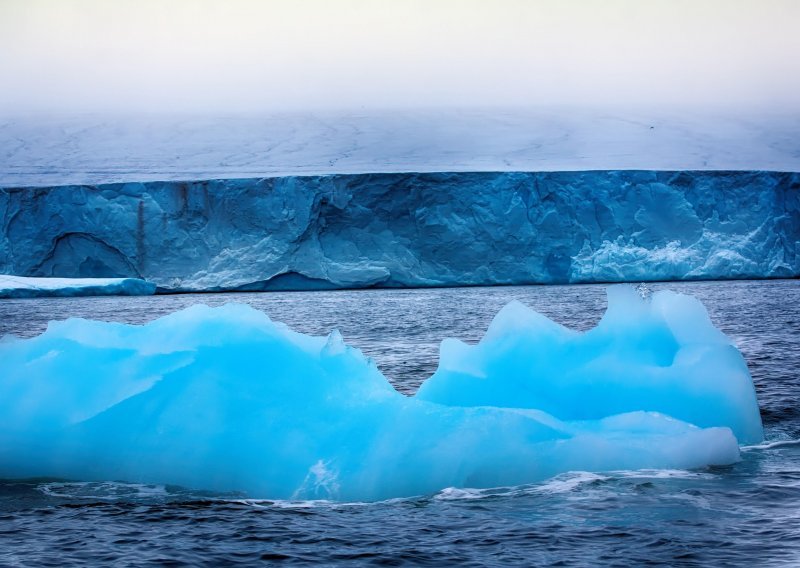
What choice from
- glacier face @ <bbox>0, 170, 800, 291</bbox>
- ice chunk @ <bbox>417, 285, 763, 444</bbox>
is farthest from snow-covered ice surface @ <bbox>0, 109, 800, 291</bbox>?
ice chunk @ <bbox>417, 285, 763, 444</bbox>

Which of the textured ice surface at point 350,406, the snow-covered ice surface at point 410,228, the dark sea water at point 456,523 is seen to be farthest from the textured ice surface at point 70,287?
the dark sea water at point 456,523

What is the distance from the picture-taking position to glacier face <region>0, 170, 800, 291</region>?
2472cm

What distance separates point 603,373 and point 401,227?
65.4 feet

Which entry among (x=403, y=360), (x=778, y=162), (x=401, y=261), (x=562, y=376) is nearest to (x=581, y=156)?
Result: (x=778, y=162)

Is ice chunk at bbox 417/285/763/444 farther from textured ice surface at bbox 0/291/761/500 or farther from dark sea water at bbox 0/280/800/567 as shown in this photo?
dark sea water at bbox 0/280/800/567

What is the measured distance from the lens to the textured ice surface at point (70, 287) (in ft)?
76.5

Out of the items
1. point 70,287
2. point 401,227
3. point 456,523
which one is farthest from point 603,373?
point 401,227

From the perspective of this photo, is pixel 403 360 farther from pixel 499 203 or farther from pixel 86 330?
pixel 499 203

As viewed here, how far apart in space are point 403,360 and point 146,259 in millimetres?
15651

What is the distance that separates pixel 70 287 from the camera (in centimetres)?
2348

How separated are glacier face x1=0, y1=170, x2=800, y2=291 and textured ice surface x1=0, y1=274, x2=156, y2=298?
656mm

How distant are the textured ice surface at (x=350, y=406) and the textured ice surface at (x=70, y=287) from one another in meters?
18.6

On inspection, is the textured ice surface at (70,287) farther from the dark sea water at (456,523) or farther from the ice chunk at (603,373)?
the ice chunk at (603,373)

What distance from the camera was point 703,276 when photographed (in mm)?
24906
